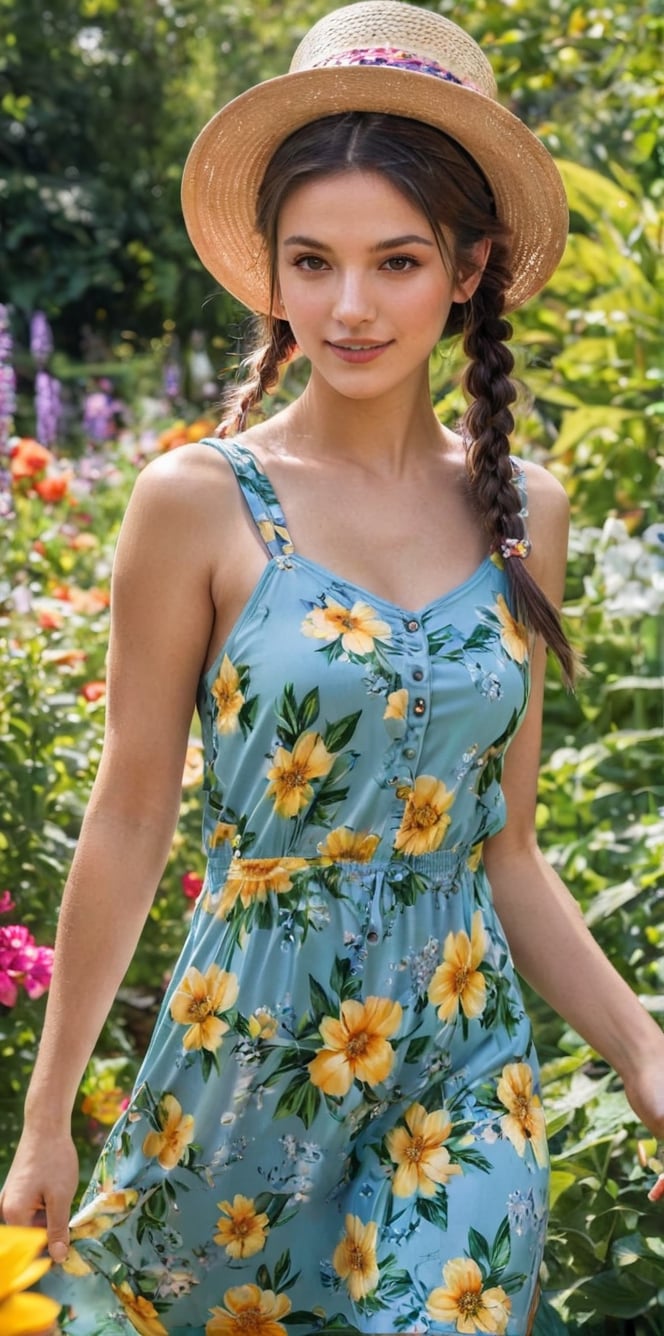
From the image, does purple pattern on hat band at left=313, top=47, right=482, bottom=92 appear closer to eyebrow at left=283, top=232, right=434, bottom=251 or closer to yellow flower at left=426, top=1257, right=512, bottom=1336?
eyebrow at left=283, top=232, right=434, bottom=251

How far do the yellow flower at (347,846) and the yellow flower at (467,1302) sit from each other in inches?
15.2

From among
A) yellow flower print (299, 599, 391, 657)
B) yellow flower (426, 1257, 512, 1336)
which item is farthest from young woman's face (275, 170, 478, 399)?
yellow flower (426, 1257, 512, 1336)

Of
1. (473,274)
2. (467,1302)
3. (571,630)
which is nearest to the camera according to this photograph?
(467,1302)

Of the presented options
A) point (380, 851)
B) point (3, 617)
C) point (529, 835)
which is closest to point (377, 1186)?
point (380, 851)

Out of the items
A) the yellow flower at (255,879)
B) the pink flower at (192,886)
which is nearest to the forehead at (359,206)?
the yellow flower at (255,879)

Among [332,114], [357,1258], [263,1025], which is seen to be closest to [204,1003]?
[263,1025]

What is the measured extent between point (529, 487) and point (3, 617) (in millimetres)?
1538

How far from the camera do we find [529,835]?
208 centimetres

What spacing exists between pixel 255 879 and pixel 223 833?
7 centimetres

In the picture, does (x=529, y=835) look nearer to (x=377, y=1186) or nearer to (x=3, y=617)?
(x=377, y=1186)

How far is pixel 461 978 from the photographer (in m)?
1.85

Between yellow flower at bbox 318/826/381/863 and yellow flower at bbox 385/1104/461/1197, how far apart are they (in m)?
0.25

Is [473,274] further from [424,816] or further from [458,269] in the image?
[424,816]

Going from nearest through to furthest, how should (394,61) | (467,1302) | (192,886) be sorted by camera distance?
(467,1302) < (394,61) < (192,886)
